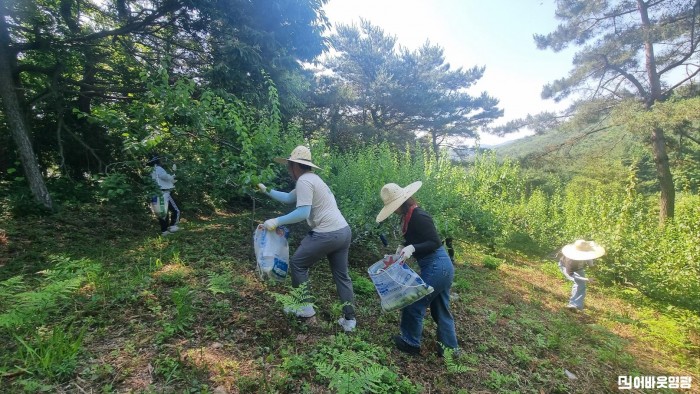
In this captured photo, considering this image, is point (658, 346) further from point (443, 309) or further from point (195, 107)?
point (195, 107)

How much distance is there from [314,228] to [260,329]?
1.22 metres

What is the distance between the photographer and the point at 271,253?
3490mm

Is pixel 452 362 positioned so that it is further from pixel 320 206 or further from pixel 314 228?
pixel 320 206

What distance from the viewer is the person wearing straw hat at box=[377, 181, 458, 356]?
10.9 ft

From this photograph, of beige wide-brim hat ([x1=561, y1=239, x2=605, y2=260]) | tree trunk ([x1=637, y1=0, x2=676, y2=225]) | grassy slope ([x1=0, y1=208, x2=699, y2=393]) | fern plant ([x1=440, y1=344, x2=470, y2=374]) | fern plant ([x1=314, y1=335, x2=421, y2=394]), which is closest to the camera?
fern plant ([x1=314, y1=335, x2=421, y2=394])

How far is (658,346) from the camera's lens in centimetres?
475

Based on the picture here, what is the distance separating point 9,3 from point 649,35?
17.7 metres

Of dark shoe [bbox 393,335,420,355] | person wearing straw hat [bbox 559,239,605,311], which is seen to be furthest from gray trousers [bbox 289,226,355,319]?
person wearing straw hat [bbox 559,239,605,311]

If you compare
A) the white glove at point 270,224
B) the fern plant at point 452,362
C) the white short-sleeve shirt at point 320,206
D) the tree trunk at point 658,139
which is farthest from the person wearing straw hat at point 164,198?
the tree trunk at point 658,139

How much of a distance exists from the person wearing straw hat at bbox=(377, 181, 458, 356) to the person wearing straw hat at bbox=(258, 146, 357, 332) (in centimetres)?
59

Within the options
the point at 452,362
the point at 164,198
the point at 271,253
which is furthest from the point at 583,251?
the point at 164,198

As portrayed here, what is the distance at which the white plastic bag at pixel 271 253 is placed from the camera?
11.4 feet

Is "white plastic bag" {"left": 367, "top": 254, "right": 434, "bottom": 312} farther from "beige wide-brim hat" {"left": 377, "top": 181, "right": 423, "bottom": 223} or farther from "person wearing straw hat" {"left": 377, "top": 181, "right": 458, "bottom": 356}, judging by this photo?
"beige wide-brim hat" {"left": 377, "top": 181, "right": 423, "bottom": 223}

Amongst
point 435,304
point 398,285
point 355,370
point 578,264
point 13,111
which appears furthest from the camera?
point 13,111
